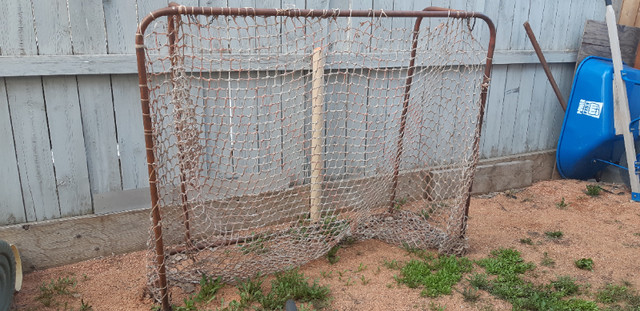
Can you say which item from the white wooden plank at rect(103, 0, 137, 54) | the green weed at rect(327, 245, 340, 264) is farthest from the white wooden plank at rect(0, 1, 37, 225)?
the green weed at rect(327, 245, 340, 264)

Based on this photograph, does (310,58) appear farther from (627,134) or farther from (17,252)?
(627,134)

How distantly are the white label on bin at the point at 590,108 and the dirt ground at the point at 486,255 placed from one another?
81 centimetres

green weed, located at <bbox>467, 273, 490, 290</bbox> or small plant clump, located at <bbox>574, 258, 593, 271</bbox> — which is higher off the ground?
green weed, located at <bbox>467, 273, 490, 290</bbox>

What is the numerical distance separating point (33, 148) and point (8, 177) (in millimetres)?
→ 231

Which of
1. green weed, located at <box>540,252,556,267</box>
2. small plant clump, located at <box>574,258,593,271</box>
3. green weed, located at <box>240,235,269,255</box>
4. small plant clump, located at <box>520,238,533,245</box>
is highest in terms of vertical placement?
green weed, located at <box>240,235,269,255</box>

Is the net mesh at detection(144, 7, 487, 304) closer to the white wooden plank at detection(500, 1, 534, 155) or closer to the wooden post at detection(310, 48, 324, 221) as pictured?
the wooden post at detection(310, 48, 324, 221)

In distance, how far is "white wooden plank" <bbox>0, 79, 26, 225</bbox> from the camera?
288 cm

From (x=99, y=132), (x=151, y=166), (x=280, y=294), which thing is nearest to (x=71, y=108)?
(x=99, y=132)

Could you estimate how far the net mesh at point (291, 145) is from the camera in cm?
315

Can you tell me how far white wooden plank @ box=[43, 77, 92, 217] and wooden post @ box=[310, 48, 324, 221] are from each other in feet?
5.02

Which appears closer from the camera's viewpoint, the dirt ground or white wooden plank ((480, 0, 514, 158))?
the dirt ground

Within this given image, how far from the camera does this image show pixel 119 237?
3.36 meters

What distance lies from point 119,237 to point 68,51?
4.22 feet

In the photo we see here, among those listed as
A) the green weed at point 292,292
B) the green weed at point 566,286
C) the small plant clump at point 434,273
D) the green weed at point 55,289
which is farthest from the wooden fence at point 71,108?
the green weed at point 566,286
